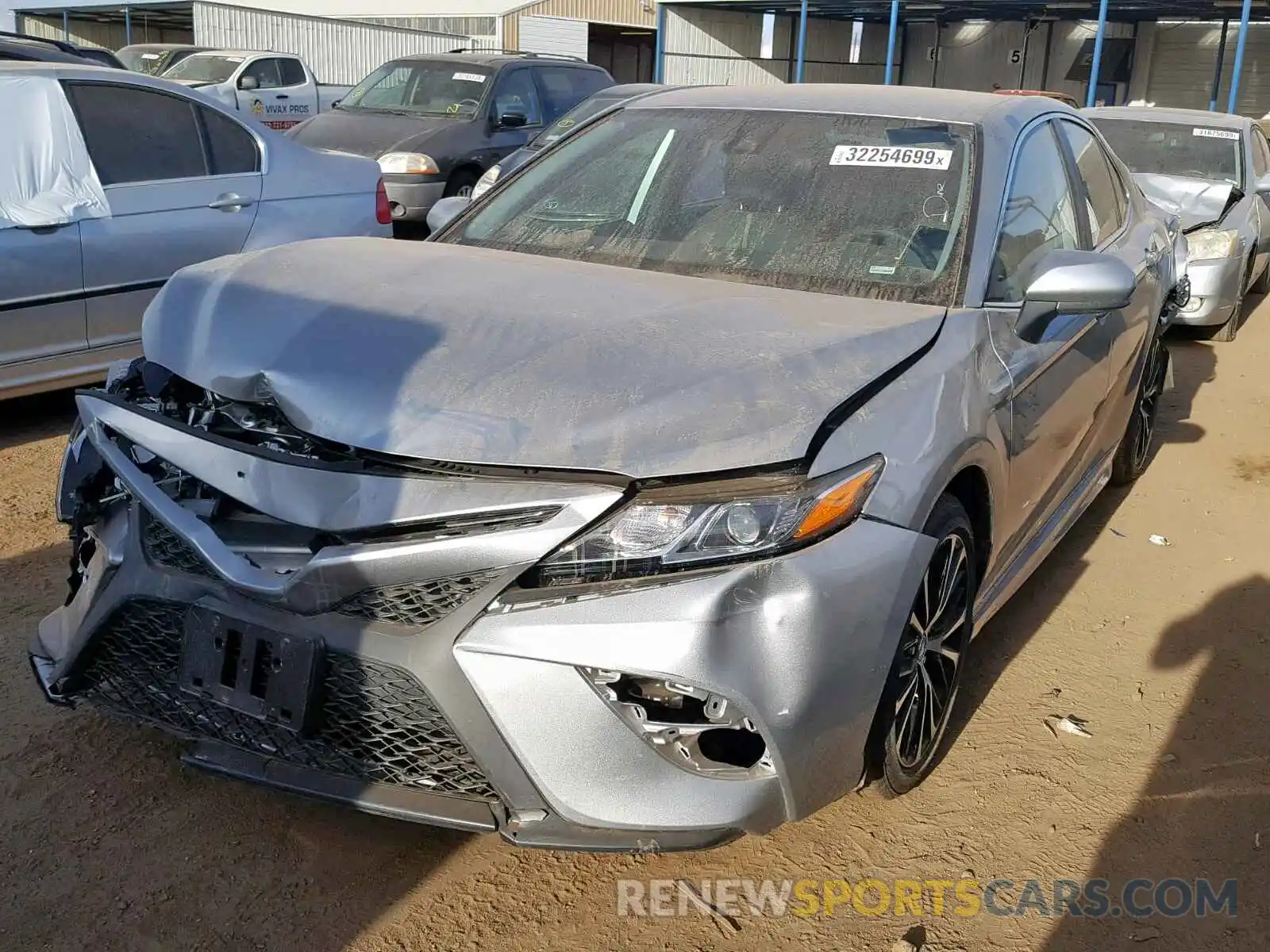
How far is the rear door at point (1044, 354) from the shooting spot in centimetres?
330

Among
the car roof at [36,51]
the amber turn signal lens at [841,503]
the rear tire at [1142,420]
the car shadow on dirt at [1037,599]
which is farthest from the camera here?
the car roof at [36,51]

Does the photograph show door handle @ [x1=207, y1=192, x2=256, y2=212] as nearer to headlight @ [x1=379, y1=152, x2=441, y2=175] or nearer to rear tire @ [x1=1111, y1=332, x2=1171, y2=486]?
rear tire @ [x1=1111, y1=332, x2=1171, y2=486]

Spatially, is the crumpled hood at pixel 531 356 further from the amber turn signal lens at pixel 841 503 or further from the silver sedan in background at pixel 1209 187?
the silver sedan in background at pixel 1209 187

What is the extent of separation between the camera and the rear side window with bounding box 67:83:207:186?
5.55m

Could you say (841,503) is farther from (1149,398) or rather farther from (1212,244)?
(1212,244)

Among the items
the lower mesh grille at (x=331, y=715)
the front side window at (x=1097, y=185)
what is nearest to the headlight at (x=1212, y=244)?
the front side window at (x=1097, y=185)

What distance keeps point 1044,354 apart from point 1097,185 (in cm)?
151

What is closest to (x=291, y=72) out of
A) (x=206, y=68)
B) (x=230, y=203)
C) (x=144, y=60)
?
(x=206, y=68)

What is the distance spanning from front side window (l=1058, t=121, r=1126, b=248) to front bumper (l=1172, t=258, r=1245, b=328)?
390cm

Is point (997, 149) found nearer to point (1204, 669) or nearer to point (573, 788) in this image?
point (1204, 669)

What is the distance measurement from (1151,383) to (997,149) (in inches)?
92.5

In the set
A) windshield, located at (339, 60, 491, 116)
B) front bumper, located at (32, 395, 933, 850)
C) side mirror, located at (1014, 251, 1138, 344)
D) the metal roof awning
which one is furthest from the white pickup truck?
front bumper, located at (32, 395, 933, 850)

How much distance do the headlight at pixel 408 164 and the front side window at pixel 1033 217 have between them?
23.4ft

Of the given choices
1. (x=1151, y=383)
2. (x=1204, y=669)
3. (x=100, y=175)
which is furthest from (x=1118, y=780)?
(x=100, y=175)
